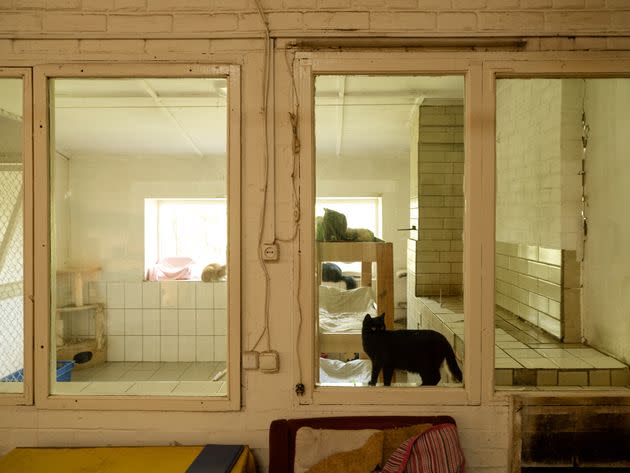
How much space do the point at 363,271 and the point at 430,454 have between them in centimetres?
91

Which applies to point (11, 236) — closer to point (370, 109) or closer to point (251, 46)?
point (251, 46)

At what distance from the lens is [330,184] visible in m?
2.14

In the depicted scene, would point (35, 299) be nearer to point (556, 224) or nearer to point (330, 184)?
point (330, 184)

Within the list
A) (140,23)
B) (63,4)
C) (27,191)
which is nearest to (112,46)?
(140,23)

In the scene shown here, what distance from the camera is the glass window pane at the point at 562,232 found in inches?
A: 85.6

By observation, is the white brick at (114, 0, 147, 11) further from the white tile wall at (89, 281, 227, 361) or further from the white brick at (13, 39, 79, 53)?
the white tile wall at (89, 281, 227, 361)

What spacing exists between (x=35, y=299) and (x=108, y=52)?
1164 mm

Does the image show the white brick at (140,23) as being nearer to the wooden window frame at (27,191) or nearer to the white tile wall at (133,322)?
the wooden window frame at (27,191)

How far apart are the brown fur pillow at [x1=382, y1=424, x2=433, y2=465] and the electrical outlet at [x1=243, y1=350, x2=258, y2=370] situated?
2.05 feet

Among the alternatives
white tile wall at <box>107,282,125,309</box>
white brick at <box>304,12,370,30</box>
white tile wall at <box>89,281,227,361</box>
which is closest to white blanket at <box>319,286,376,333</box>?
white tile wall at <box>89,281,227,361</box>

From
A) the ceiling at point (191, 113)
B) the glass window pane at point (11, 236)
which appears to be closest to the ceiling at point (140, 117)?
the ceiling at point (191, 113)

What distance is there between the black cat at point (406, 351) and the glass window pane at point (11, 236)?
1666 mm

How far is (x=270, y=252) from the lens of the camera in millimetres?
1938

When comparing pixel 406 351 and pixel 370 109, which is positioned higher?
pixel 370 109
